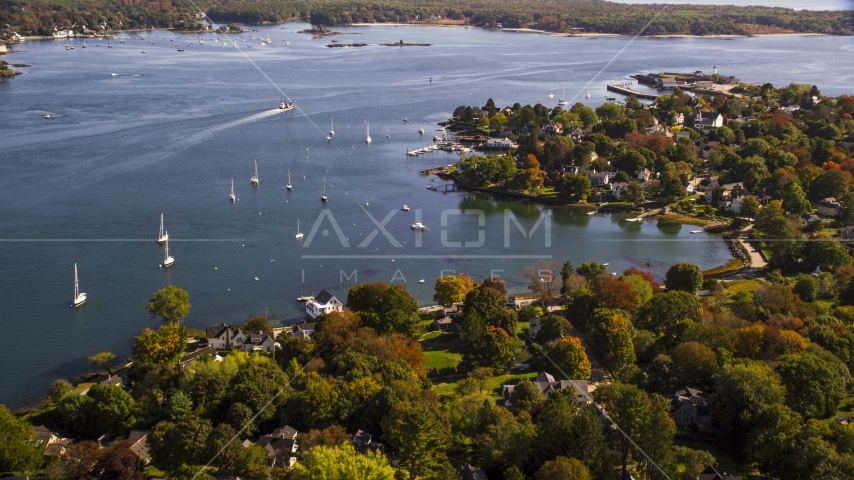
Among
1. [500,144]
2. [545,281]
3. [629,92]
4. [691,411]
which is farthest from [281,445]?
[629,92]

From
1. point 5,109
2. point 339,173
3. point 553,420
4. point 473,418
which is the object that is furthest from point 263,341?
point 5,109

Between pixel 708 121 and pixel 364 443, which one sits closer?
pixel 364 443

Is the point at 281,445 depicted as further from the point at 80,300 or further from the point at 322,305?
the point at 80,300

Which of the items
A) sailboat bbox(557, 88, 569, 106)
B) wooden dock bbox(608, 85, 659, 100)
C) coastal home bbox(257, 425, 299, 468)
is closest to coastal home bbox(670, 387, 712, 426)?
coastal home bbox(257, 425, 299, 468)

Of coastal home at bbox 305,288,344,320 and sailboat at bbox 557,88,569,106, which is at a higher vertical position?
sailboat at bbox 557,88,569,106

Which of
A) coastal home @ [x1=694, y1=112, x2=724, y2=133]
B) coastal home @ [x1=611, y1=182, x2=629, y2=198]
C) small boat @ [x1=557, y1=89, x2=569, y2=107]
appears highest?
small boat @ [x1=557, y1=89, x2=569, y2=107]

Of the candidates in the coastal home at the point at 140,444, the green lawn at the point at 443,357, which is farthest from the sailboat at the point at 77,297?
the green lawn at the point at 443,357

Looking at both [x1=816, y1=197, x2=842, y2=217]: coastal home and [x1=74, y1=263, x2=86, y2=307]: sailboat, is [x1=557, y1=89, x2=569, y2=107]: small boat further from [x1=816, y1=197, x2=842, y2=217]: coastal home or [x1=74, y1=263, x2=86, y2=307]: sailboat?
[x1=74, y1=263, x2=86, y2=307]: sailboat

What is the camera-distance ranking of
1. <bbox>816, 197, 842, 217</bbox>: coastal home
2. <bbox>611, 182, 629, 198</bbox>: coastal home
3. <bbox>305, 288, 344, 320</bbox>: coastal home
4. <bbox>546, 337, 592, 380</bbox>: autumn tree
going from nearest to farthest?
<bbox>546, 337, 592, 380</bbox>: autumn tree < <bbox>305, 288, 344, 320</bbox>: coastal home < <bbox>816, 197, 842, 217</bbox>: coastal home < <bbox>611, 182, 629, 198</bbox>: coastal home
